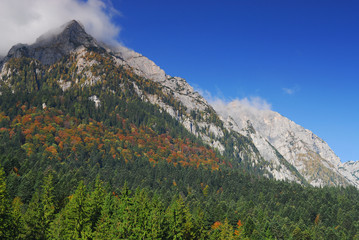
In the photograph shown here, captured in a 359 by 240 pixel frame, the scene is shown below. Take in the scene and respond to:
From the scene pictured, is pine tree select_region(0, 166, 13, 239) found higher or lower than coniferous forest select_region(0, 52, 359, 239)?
lower

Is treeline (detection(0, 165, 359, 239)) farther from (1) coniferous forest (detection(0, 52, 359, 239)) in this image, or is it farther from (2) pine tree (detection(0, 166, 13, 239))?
(1) coniferous forest (detection(0, 52, 359, 239))

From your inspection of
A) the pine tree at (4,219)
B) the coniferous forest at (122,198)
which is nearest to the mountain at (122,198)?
the pine tree at (4,219)

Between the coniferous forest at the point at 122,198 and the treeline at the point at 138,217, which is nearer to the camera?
the treeline at the point at 138,217

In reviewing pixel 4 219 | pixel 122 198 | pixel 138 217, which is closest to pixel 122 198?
pixel 122 198

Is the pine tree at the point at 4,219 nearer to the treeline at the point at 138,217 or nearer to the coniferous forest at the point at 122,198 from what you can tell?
the treeline at the point at 138,217

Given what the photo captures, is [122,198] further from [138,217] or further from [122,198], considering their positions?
[138,217]

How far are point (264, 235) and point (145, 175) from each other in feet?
296

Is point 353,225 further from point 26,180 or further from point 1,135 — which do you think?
point 1,135

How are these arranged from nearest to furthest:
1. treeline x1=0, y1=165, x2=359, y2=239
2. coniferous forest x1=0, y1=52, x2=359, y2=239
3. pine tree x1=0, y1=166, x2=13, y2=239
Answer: pine tree x1=0, y1=166, x2=13, y2=239 < treeline x1=0, y1=165, x2=359, y2=239 < coniferous forest x1=0, y1=52, x2=359, y2=239

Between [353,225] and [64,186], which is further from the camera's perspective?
[353,225]

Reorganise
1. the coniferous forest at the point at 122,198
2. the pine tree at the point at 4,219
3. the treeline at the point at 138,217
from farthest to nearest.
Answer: the coniferous forest at the point at 122,198 → the treeline at the point at 138,217 → the pine tree at the point at 4,219

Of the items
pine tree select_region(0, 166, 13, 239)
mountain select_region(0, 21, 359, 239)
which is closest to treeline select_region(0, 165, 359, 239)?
pine tree select_region(0, 166, 13, 239)

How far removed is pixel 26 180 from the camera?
294 ft

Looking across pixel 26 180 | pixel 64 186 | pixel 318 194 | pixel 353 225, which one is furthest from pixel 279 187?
pixel 26 180
